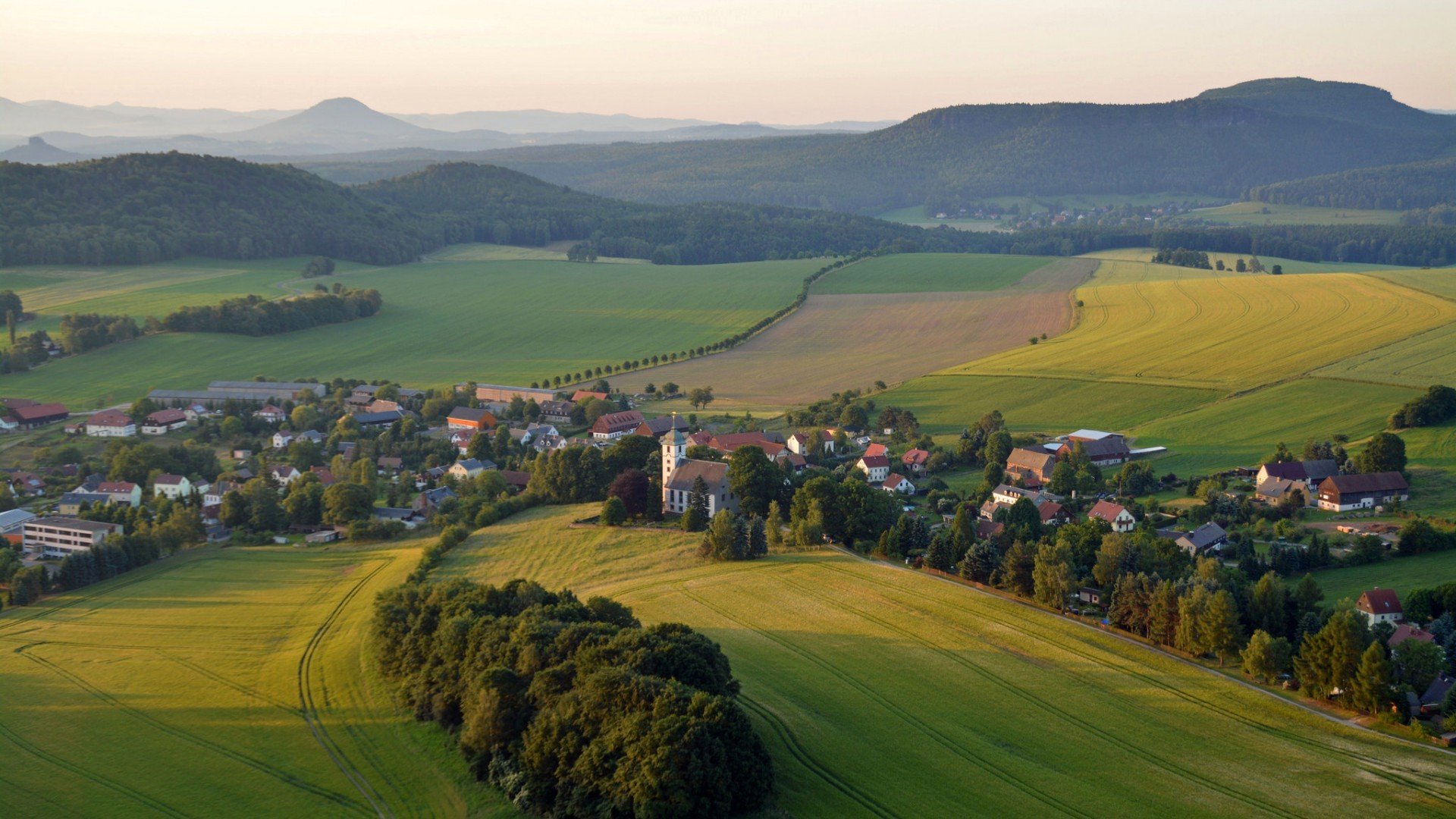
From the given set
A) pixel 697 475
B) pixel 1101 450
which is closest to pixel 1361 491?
pixel 1101 450

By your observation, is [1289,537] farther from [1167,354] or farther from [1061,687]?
[1167,354]

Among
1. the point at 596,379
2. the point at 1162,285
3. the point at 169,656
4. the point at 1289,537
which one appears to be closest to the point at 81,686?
the point at 169,656

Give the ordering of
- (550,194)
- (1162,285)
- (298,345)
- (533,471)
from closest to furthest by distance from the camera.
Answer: (533,471) < (298,345) < (1162,285) < (550,194)

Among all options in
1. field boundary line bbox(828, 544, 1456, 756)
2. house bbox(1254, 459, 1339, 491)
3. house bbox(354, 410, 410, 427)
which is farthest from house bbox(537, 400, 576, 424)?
house bbox(1254, 459, 1339, 491)

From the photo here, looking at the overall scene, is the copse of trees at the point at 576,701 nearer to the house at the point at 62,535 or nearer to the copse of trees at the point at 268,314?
the house at the point at 62,535

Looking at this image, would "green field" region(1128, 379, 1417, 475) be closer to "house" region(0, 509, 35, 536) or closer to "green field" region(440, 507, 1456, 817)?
"green field" region(440, 507, 1456, 817)
